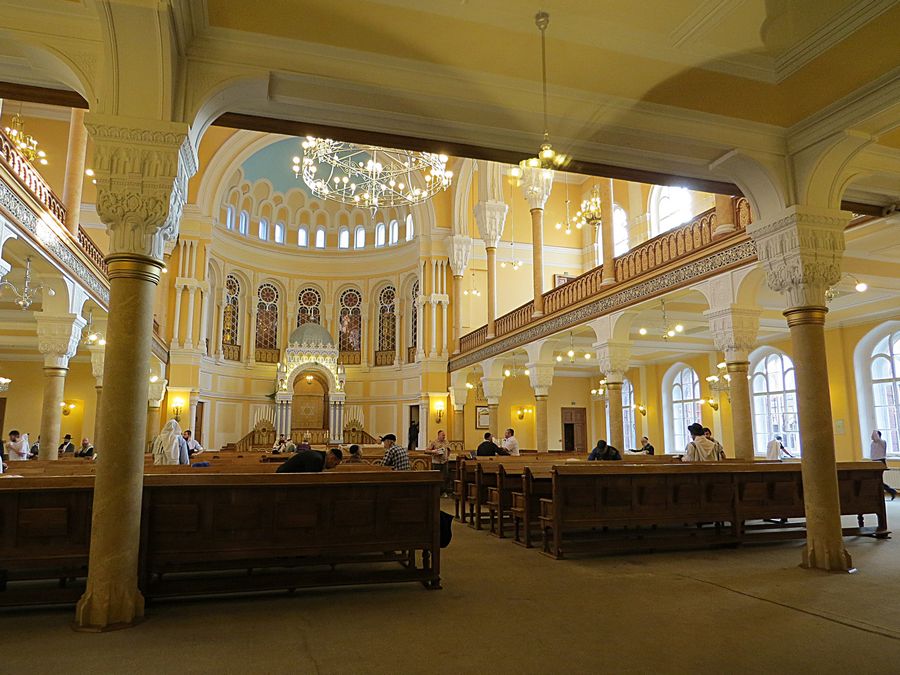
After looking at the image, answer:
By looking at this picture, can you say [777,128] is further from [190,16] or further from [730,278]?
[190,16]

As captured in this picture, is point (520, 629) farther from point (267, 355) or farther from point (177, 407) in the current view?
point (267, 355)

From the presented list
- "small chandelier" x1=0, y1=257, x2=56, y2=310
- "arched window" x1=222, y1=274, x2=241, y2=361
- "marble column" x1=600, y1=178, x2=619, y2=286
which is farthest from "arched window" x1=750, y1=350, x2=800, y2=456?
"arched window" x1=222, y1=274, x2=241, y2=361

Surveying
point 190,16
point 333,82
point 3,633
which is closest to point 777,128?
point 333,82

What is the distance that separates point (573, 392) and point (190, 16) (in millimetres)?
24852

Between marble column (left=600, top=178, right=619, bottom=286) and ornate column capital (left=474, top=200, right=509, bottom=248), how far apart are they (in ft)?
26.5

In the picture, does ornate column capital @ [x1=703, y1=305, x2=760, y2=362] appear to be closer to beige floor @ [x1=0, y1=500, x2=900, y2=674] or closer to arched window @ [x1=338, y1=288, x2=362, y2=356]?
beige floor @ [x1=0, y1=500, x2=900, y2=674]

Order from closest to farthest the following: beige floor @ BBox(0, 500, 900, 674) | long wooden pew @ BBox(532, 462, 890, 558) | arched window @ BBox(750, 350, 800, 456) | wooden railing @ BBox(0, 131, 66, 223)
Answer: beige floor @ BBox(0, 500, 900, 674) < long wooden pew @ BBox(532, 462, 890, 558) < wooden railing @ BBox(0, 131, 66, 223) < arched window @ BBox(750, 350, 800, 456)

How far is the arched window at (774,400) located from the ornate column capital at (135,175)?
18514 millimetres

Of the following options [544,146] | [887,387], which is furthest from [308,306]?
[544,146]

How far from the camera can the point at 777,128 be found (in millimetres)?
7242

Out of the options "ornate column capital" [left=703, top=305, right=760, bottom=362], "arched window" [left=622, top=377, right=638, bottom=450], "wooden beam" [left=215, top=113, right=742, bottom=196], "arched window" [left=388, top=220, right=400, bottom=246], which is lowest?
"arched window" [left=622, top=377, right=638, bottom=450]

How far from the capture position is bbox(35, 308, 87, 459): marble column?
41.1ft

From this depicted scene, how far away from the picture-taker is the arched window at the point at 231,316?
91.7 feet

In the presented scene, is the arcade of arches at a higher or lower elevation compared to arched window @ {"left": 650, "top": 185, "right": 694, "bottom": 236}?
lower
